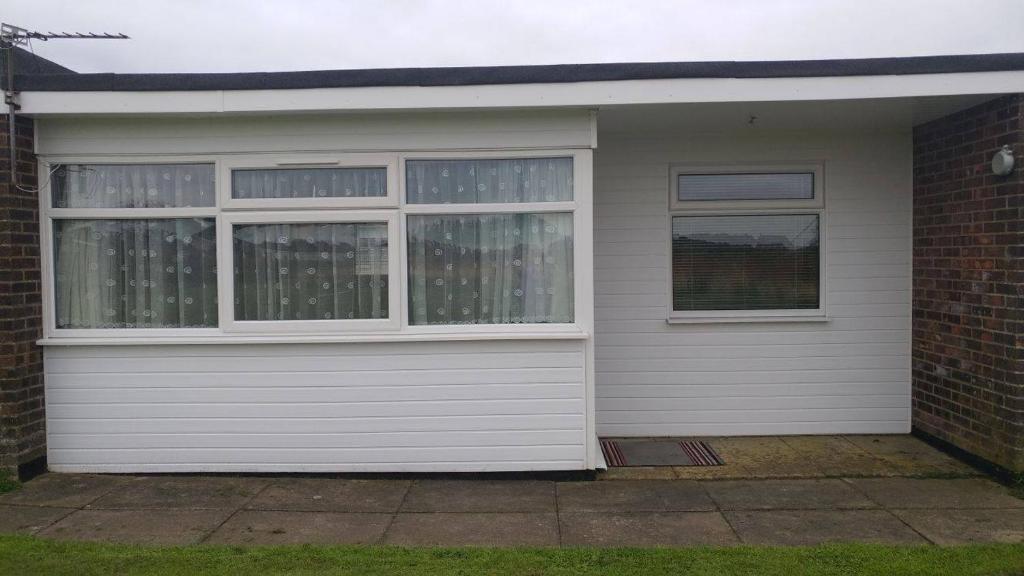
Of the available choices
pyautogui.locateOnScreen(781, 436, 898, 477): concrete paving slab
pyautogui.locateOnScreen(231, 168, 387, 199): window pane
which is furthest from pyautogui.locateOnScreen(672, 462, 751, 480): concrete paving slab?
pyautogui.locateOnScreen(231, 168, 387, 199): window pane

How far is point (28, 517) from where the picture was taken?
4.76 meters

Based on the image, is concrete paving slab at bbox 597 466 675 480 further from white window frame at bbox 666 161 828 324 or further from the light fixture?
the light fixture

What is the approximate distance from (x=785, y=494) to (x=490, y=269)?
106 inches

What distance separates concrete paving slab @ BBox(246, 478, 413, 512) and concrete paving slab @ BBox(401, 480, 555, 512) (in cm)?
13

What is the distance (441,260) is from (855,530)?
334 cm

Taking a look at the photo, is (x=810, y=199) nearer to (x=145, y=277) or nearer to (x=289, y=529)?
(x=289, y=529)

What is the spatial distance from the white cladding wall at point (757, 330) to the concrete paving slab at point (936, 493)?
1284 millimetres

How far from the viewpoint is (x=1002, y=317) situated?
17.6 feet

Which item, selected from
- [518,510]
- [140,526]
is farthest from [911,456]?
[140,526]

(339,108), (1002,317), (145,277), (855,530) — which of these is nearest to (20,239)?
(145,277)

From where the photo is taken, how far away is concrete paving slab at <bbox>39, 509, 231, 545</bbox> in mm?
4441

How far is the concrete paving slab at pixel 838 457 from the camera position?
18.7 feet

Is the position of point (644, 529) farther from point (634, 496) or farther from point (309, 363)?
point (309, 363)

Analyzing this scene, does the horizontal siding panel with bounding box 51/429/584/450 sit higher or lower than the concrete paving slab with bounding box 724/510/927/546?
higher
